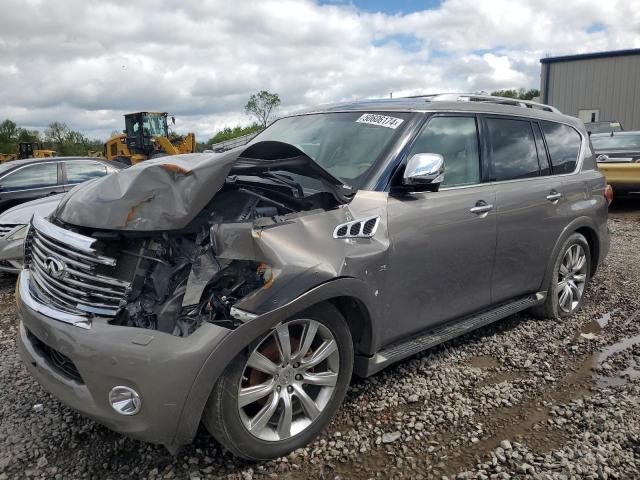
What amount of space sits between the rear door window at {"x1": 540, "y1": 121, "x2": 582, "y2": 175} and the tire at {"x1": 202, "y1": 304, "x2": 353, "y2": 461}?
9.23 feet

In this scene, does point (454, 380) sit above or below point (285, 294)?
below

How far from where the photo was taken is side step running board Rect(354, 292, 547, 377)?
300 centimetres

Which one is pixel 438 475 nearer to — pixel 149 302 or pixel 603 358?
pixel 149 302

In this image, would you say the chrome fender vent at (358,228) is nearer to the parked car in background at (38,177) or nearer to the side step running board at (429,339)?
the side step running board at (429,339)

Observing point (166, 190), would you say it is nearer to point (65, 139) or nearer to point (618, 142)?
point (618, 142)

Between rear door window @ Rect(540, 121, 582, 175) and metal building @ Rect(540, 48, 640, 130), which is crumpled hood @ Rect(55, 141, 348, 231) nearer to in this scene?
rear door window @ Rect(540, 121, 582, 175)

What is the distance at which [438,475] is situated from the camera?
2.57 metres

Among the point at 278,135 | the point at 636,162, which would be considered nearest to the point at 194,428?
the point at 278,135

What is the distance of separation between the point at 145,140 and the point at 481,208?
67.9 feet

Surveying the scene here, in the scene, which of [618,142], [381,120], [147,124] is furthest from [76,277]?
[147,124]

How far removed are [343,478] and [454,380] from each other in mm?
1271

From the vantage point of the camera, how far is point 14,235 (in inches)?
228

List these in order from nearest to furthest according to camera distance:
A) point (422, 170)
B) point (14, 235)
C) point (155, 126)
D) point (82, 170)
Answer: point (422, 170)
point (14, 235)
point (82, 170)
point (155, 126)

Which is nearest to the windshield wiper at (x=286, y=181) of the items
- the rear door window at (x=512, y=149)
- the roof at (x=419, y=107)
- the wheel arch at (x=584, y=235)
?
the roof at (x=419, y=107)
